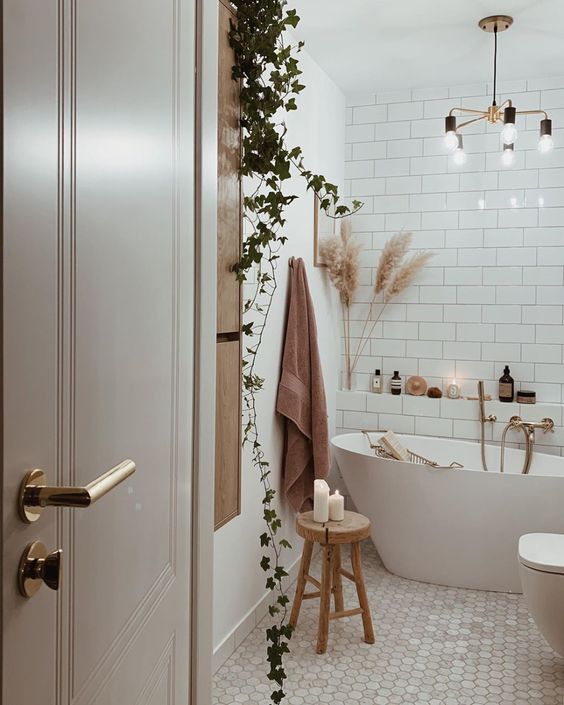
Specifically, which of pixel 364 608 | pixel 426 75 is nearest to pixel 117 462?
pixel 364 608

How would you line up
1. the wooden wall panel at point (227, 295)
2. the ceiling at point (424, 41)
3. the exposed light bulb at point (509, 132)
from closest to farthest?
the wooden wall panel at point (227, 295)
the ceiling at point (424, 41)
the exposed light bulb at point (509, 132)

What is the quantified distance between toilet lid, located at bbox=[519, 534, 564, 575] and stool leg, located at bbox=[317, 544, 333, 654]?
800 mm

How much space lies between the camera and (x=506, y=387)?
167 inches

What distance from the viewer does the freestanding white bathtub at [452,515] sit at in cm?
355

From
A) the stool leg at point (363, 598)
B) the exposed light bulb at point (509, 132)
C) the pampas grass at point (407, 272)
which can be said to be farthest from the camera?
the pampas grass at point (407, 272)

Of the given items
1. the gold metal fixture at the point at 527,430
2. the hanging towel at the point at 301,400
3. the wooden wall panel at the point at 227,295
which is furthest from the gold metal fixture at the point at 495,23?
the gold metal fixture at the point at 527,430

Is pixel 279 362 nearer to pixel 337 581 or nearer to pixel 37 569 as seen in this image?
pixel 337 581

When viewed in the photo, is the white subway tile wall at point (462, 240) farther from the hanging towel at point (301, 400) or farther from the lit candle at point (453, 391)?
the hanging towel at point (301, 400)

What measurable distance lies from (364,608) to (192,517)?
1.86m

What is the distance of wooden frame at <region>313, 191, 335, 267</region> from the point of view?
3861mm

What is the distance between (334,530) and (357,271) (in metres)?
1.82

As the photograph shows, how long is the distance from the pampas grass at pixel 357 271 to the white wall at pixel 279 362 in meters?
0.11

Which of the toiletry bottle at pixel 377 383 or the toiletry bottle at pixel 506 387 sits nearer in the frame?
the toiletry bottle at pixel 506 387

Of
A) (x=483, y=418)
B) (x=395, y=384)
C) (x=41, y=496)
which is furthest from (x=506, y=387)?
(x=41, y=496)
